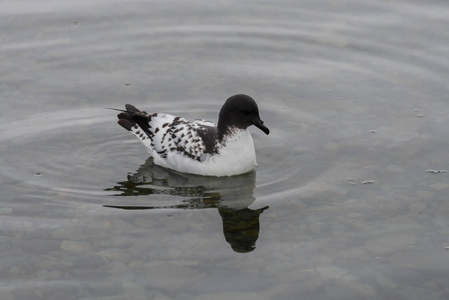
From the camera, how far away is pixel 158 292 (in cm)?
740

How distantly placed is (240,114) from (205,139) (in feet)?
1.97

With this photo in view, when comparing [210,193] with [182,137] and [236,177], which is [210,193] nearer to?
[236,177]

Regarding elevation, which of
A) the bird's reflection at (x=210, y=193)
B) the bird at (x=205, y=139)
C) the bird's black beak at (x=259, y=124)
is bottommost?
the bird's reflection at (x=210, y=193)

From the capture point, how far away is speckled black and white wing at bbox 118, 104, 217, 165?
9.93 metres

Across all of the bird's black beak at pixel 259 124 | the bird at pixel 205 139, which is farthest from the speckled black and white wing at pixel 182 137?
the bird's black beak at pixel 259 124

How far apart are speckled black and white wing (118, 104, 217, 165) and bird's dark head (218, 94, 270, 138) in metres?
0.32

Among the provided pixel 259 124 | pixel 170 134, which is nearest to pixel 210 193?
pixel 259 124

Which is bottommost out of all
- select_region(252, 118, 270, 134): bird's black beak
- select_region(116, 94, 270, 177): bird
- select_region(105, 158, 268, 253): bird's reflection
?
select_region(105, 158, 268, 253): bird's reflection

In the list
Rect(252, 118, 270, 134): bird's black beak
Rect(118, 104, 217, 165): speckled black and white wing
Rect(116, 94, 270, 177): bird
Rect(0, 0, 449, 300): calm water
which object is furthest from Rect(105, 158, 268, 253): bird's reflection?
Rect(252, 118, 270, 134): bird's black beak

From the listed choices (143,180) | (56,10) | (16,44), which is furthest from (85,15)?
(143,180)

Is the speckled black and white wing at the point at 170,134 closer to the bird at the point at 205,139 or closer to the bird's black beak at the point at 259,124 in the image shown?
the bird at the point at 205,139

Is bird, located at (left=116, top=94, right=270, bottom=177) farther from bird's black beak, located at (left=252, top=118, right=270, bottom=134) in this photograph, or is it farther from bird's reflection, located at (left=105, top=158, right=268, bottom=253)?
bird's reflection, located at (left=105, top=158, right=268, bottom=253)

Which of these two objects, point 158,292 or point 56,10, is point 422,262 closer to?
point 158,292

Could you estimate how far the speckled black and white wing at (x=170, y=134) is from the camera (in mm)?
9930
